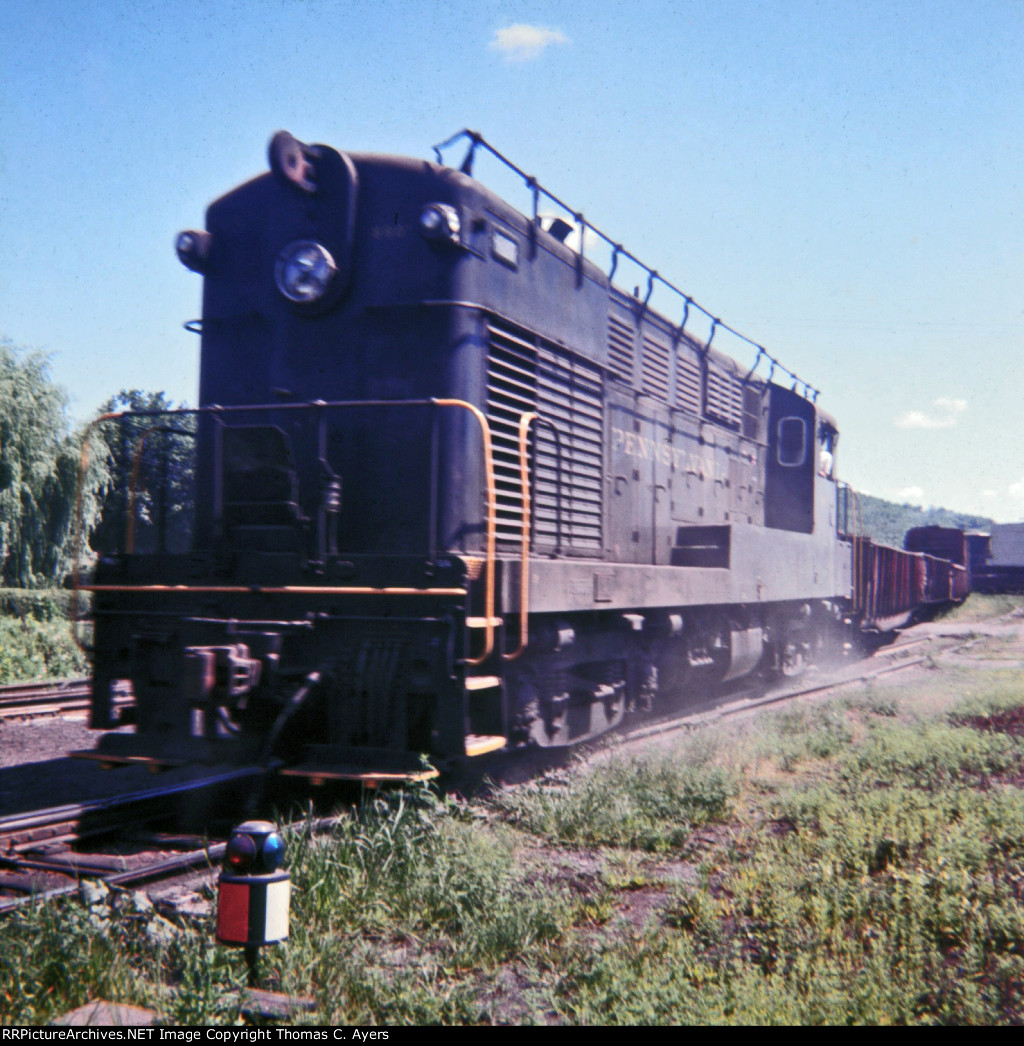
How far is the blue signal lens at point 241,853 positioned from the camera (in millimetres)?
3000

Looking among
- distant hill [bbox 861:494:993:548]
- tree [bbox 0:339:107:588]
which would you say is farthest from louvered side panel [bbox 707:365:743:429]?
distant hill [bbox 861:494:993:548]

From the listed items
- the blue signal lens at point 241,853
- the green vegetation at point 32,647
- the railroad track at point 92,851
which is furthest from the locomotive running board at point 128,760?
the green vegetation at point 32,647

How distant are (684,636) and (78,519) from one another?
5087 millimetres

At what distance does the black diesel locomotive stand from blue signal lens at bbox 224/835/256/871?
2028 mm

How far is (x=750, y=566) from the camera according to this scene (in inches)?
360

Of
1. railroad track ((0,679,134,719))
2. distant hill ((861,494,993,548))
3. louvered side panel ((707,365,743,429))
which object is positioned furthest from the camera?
distant hill ((861,494,993,548))

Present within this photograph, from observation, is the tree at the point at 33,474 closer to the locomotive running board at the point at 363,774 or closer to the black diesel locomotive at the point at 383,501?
the black diesel locomotive at the point at 383,501

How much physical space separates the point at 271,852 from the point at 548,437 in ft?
13.6

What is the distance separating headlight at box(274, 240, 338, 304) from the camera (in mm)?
5969

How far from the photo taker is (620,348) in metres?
7.95

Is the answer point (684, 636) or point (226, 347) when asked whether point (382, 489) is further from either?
point (684, 636)

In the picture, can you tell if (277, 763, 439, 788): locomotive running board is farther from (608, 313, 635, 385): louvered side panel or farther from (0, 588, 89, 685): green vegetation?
(0, 588, 89, 685): green vegetation

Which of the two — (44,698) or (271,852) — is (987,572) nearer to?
(44,698)

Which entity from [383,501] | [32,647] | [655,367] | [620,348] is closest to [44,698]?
[32,647]
